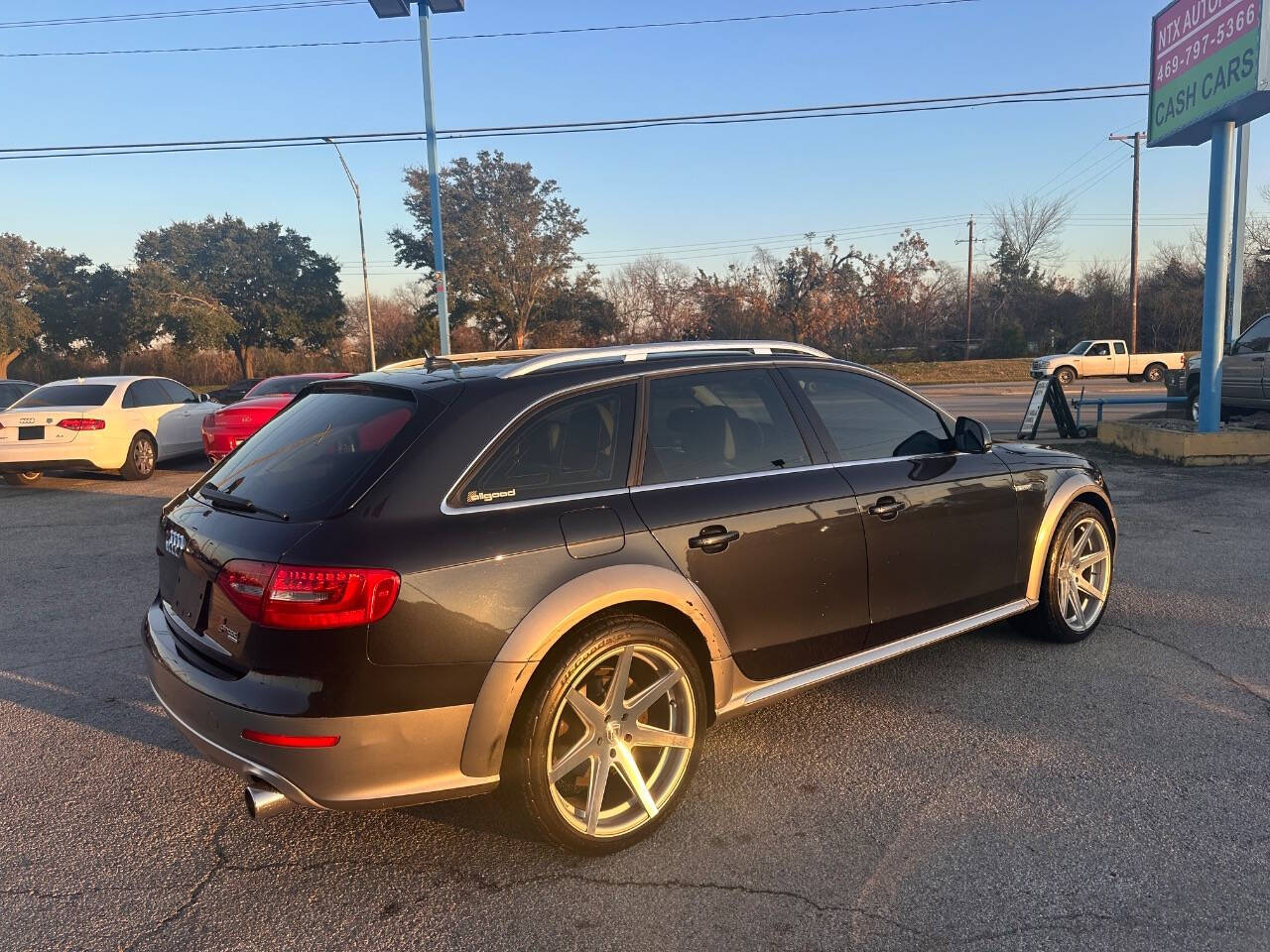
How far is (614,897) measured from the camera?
2.75m

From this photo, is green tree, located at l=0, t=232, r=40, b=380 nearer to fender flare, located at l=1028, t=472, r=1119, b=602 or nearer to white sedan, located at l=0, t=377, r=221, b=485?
white sedan, located at l=0, t=377, r=221, b=485

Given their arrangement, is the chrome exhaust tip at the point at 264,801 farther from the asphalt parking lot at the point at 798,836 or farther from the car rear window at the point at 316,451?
the car rear window at the point at 316,451

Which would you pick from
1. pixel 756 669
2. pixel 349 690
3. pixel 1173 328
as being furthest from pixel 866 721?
pixel 1173 328

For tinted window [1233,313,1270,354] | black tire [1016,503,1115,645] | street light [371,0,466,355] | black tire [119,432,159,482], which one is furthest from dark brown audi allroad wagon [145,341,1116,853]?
street light [371,0,466,355]

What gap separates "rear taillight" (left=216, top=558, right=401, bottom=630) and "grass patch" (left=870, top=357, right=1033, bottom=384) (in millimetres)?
36035

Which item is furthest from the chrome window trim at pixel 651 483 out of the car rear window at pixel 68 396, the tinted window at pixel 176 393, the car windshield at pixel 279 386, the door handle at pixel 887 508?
the tinted window at pixel 176 393

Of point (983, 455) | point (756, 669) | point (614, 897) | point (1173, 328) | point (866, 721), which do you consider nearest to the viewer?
point (614, 897)

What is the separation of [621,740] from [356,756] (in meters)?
0.90

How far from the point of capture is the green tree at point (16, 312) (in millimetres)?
45594

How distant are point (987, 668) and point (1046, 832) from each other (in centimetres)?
156

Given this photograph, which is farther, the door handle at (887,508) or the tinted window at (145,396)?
the tinted window at (145,396)

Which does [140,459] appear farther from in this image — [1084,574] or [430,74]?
[1084,574]

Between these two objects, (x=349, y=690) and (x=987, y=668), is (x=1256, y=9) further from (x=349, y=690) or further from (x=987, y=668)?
(x=349, y=690)

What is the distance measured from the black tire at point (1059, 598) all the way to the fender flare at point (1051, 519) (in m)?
0.05
